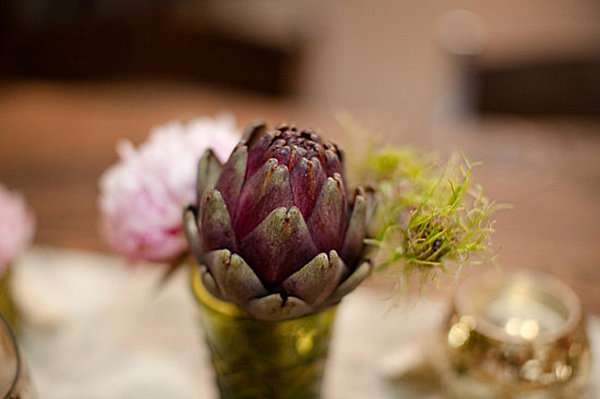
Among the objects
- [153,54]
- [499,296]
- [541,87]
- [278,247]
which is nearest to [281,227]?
[278,247]

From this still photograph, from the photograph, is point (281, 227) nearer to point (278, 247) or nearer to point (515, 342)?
point (278, 247)

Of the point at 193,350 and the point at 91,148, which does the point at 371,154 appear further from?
the point at 91,148

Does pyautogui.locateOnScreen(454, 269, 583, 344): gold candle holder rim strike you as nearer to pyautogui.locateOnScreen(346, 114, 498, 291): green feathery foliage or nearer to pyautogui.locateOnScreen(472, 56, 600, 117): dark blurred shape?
pyautogui.locateOnScreen(346, 114, 498, 291): green feathery foliage

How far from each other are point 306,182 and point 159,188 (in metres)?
0.13

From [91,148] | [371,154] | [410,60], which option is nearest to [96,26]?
[91,148]

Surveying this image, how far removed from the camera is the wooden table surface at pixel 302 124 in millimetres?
725

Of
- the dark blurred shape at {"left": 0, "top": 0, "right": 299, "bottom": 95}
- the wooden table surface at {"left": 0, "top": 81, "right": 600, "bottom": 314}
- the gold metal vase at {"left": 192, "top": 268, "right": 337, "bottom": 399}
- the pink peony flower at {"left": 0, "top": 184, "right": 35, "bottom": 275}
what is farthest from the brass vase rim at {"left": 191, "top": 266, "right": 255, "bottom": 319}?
the dark blurred shape at {"left": 0, "top": 0, "right": 299, "bottom": 95}

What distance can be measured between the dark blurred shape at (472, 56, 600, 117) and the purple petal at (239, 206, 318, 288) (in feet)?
2.62

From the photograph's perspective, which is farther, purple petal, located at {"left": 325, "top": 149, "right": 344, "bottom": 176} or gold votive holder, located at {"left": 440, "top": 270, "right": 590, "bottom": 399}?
gold votive holder, located at {"left": 440, "top": 270, "right": 590, "bottom": 399}

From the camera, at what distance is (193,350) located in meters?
0.61

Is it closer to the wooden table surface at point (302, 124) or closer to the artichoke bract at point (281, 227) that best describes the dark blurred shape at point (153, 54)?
the wooden table surface at point (302, 124)

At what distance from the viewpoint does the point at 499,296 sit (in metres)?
0.54

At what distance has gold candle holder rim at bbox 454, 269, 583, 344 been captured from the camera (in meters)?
0.47

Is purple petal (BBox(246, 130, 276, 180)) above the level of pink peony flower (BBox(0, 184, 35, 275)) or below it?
above
